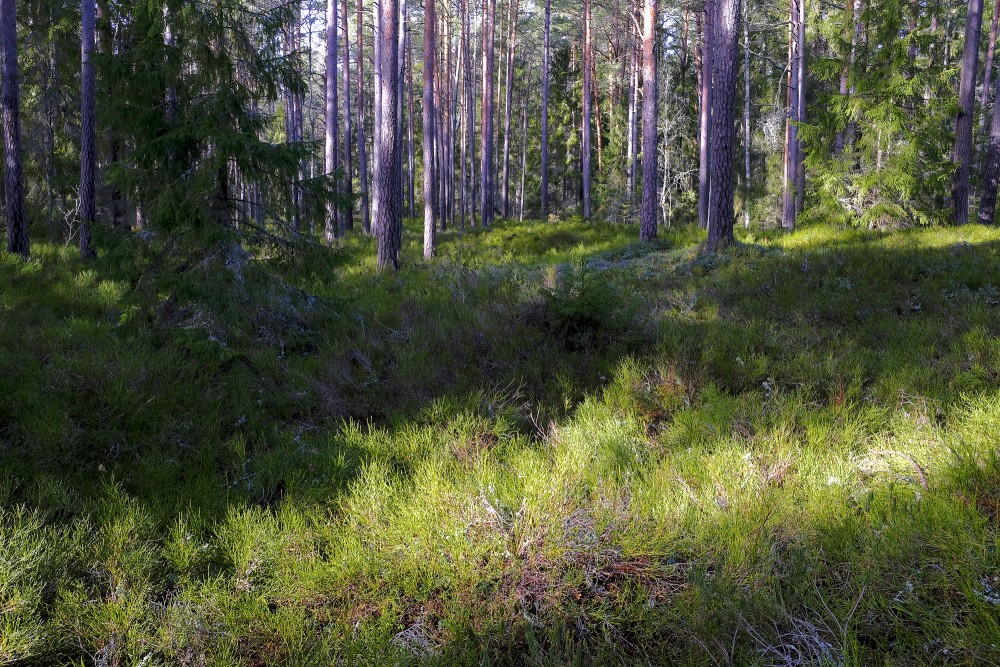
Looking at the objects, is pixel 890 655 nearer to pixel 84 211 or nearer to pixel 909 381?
pixel 909 381

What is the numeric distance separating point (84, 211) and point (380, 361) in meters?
8.55

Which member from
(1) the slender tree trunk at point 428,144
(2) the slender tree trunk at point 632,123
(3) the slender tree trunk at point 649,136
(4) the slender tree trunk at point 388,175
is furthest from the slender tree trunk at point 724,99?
(2) the slender tree trunk at point 632,123

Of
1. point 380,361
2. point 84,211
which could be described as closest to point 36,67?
point 84,211

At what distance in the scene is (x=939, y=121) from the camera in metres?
11.7

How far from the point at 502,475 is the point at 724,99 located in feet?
28.1

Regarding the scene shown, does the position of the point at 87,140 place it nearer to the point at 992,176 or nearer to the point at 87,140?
the point at 87,140

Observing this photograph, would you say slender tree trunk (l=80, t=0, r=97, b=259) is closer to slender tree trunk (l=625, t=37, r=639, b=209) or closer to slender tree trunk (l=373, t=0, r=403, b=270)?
slender tree trunk (l=373, t=0, r=403, b=270)

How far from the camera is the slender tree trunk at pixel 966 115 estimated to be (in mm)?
12281

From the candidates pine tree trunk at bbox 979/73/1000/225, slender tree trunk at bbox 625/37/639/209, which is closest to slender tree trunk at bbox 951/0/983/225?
pine tree trunk at bbox 979/73/1000/225

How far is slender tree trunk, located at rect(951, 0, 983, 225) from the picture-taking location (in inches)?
484

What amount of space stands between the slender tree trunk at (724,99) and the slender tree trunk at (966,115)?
266 inches

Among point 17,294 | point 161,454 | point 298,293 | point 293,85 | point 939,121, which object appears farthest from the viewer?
point 939,121

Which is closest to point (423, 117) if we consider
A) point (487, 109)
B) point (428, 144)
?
point (428, 144)

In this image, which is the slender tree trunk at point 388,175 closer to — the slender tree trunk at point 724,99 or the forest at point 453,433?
the forest at point 453,433
